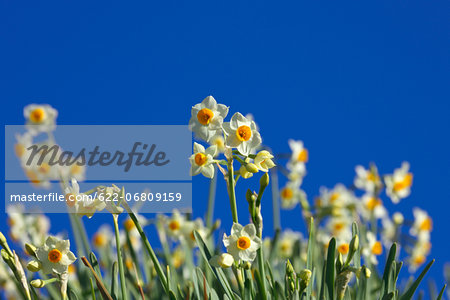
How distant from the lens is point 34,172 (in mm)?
2977

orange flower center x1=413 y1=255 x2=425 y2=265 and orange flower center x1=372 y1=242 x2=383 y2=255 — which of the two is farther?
orange flower center x1=413 y1=255 x2=425 y2=265

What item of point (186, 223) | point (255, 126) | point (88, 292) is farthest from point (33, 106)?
point (255, 126)

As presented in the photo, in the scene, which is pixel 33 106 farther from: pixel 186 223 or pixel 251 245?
pixel 251 245

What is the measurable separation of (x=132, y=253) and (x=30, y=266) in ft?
1.95

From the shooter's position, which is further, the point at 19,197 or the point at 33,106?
the point at 33,106

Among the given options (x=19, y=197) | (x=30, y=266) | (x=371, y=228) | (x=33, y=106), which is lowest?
(x=30, y=266)

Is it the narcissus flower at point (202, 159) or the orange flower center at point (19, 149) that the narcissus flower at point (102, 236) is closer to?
the orange flower center at point (19, 149)

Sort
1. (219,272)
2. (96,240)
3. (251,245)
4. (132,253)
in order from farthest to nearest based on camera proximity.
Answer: (96,240) → (132,253) → (219,272) → (251,245)

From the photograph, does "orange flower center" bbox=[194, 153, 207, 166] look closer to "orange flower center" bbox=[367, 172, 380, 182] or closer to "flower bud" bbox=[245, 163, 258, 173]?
"flower bud" bbox=[245, 163, 258, 173]

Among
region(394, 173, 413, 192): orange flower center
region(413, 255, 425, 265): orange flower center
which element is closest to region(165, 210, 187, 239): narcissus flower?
region(394, 173, 413, 192): orange flower center

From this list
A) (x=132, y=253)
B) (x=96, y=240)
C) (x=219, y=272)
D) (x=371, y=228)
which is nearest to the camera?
(x=219, y=272)

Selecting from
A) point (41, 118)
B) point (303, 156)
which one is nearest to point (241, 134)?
point (41, 118)

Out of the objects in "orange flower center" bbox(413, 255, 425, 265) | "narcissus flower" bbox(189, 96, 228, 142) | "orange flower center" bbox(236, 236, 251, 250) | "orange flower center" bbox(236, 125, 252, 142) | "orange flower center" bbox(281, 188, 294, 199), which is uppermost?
"orange flower center" bbox(281, 188, 294, 199)

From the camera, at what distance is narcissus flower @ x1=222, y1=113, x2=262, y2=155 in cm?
142
